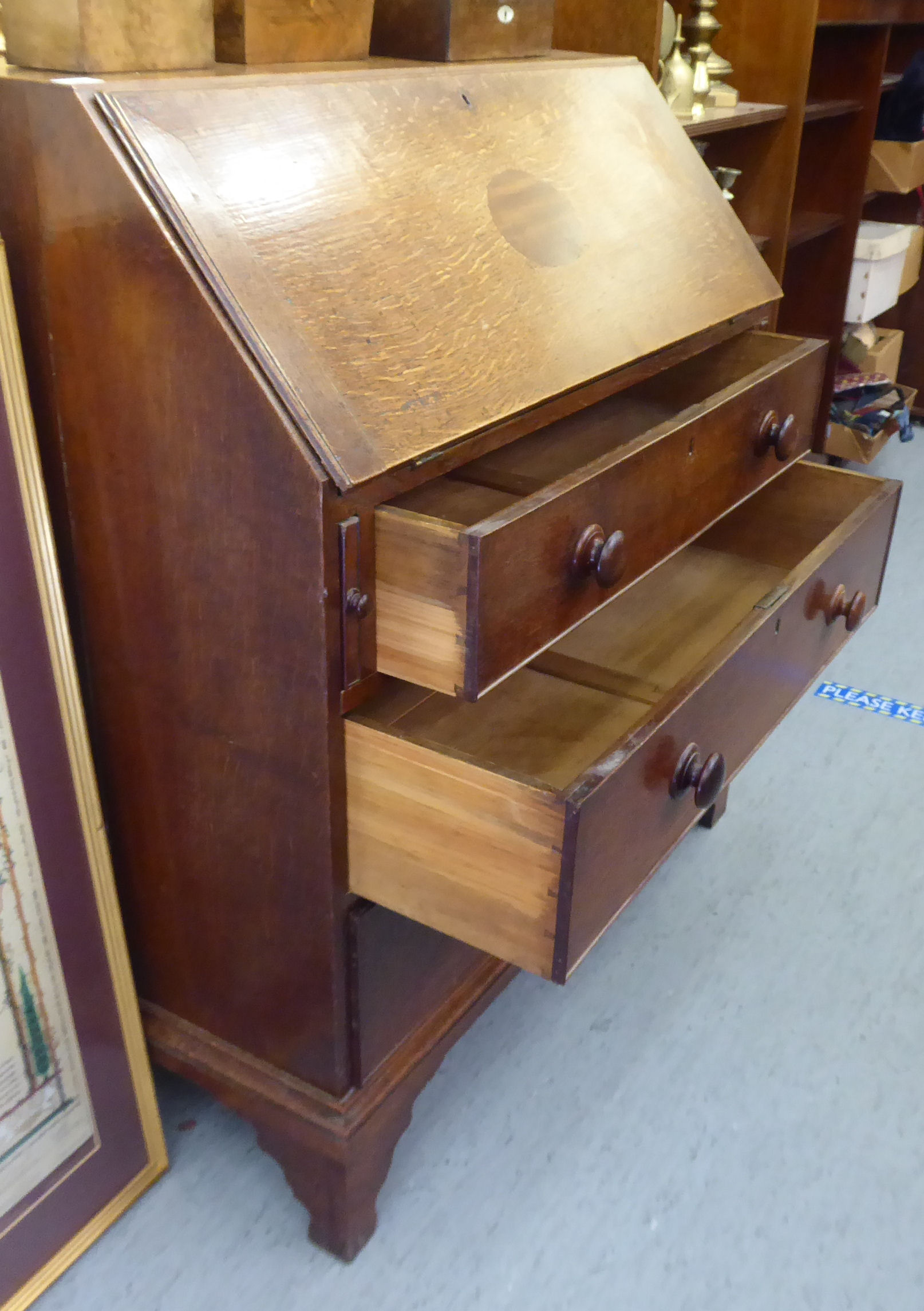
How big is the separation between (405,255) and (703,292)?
472mm

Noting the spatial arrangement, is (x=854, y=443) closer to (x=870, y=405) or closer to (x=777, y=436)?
(x=870, y=405)

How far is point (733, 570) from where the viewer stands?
5.11ft

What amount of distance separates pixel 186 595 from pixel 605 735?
1.48ft

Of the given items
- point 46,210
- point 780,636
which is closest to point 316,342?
point 46,210

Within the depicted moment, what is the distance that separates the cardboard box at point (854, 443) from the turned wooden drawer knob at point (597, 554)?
2534 millimetres

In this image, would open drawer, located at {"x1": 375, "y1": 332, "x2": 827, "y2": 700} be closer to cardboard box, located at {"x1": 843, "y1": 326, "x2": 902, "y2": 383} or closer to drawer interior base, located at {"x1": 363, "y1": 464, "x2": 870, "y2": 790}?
drawer interior base, located at {"x1": 363, "y1": 464, "x2": 870, "y2": 790}

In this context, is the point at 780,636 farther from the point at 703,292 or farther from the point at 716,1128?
the point at 716,1128

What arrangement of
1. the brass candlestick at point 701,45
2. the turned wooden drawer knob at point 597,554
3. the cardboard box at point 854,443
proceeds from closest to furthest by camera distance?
the turned wooden drawer knob at point 597,554 < the brass candlestick at point 701,45 < the cardboard box at point 854,443

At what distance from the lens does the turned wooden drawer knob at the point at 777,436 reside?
1.29m

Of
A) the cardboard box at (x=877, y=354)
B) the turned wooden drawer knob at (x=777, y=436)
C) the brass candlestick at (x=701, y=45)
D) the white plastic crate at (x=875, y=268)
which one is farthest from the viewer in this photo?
the cardboard box at (x=877, y=354)

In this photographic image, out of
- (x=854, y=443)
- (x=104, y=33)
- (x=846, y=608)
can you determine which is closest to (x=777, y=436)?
(x=846, y=608)

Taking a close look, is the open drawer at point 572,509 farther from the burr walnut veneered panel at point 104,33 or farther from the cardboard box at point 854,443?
the cardboard box at point 854,443

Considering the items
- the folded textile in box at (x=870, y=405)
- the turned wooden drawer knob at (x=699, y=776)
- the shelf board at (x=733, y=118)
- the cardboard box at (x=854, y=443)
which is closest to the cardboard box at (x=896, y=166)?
the folded textile in box at (x=870, y=405)

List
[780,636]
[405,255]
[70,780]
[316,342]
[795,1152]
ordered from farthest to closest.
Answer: [795,1152] → [780,636] → [70,780] → [405,255] → [316,342]
